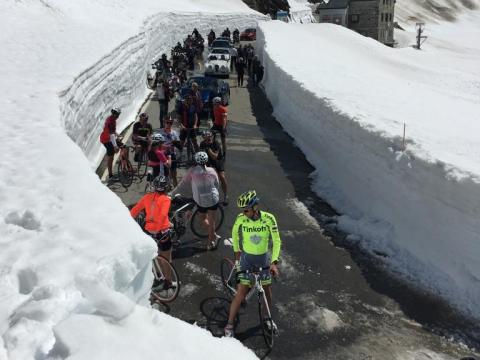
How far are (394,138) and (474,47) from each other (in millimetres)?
133117

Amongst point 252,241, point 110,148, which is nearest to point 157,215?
point 252,241

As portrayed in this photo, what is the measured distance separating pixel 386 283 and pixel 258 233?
327 centimetres

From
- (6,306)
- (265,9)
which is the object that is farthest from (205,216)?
(265,9)

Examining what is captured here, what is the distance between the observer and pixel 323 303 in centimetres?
875

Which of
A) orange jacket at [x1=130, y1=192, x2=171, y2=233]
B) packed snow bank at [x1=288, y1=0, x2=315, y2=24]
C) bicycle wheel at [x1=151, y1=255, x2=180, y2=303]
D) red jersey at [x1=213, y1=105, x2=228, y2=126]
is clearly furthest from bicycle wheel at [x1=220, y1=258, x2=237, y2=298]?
packed snow bank at [x1=288, y1=0, x2=315, y2=24]

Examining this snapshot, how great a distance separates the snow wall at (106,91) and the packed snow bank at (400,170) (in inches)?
256

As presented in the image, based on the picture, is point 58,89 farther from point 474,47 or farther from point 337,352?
point 474,47

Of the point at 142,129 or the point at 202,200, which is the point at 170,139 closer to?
the point at 142,129

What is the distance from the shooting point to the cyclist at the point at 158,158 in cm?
1230

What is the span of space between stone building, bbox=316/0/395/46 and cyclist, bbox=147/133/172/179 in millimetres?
94004

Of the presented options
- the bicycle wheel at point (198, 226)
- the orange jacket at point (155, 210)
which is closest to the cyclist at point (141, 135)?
the bicycle wheel at point (198, 226)

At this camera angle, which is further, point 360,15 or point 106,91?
point 360,15

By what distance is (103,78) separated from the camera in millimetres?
17766

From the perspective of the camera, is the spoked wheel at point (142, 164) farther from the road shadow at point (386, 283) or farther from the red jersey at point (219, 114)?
the road shadow at point (386, 283)
